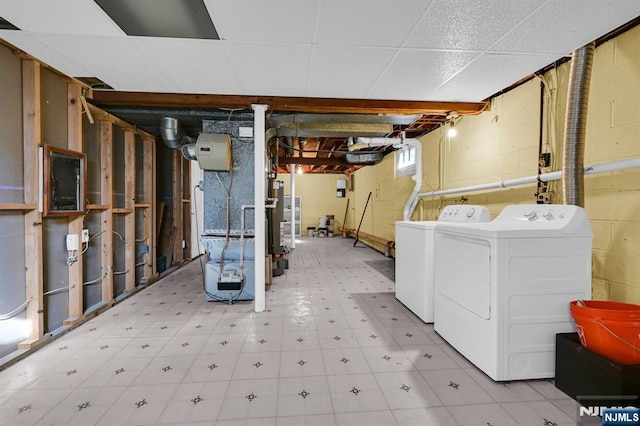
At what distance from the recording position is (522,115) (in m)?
2.95

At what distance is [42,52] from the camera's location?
2.26 m

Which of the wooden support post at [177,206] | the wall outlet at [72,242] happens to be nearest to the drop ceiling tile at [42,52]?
the wall outlet at [72,242]

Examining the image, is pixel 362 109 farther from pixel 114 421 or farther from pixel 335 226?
pixel 335 226

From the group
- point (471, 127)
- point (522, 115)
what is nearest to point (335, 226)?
point (471, 127)

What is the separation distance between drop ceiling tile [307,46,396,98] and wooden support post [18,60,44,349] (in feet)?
7.66

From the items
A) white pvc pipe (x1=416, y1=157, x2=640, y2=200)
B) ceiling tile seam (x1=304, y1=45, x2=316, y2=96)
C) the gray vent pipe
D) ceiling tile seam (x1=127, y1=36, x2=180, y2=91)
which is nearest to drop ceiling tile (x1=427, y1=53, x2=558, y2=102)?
the gray vent pipe

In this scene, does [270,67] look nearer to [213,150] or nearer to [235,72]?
[235,72]

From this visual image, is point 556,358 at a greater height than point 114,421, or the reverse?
point 556,358

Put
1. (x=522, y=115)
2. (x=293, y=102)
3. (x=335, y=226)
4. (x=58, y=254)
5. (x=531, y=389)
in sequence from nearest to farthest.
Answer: (x=531, y=389) → (x=58, y=254) → (x=522, y=115) → (x=293, y=102) → (x=335, y=226)

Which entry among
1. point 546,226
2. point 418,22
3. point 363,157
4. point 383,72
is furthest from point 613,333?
point 363,157

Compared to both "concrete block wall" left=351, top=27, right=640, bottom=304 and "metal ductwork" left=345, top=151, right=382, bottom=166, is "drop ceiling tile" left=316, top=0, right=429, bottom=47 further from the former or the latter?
"metal ductwork" left=345, top=151, right=382, bottom=166

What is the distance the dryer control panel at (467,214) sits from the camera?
2.85 m

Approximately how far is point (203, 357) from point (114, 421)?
71cm

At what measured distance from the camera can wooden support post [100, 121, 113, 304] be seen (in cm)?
328
